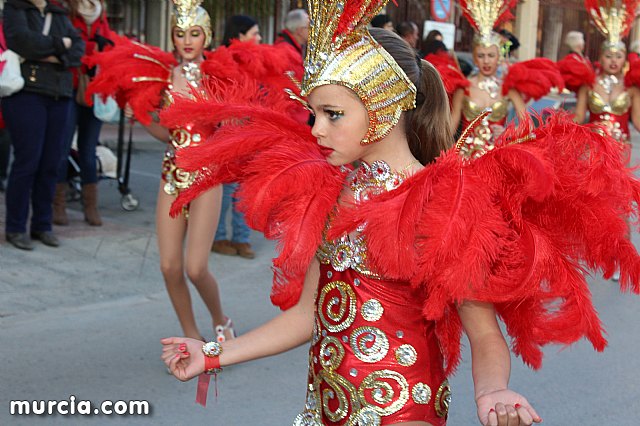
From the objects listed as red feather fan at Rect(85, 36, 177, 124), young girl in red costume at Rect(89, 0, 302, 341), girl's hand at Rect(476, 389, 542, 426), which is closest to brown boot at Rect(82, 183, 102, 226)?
young girl in red costume at Rect(89, 0, 302, 341)

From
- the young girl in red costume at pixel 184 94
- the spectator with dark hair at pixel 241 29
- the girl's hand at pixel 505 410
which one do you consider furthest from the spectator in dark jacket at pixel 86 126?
the girl's hand at pixel 505 410

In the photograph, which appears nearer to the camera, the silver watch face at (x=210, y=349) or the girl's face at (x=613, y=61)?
the silver watch face at (x=210, y=349)

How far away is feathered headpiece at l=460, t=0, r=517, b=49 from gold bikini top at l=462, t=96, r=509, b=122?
17.9 inches

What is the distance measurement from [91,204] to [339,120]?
21.7ft

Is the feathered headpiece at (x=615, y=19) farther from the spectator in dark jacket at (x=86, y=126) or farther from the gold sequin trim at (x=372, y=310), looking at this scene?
the gold sequin trim at (x=372, y=310)

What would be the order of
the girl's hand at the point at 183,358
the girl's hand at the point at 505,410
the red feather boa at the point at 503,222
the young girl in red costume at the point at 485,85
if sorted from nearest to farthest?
the girl's hand at the point at 505,410, the red feather boa at the point at 503,222, the girl's hand at the point at 183,358, the young girl in red costume at the point at 485,85

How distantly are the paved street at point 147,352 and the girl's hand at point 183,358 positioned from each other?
83.8 inches

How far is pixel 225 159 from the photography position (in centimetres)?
285

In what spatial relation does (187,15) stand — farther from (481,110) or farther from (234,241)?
(234,241)

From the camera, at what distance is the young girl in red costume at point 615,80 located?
8320 mm

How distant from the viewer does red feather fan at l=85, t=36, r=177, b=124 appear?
18.4 feet

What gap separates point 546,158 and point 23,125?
19.2 ft

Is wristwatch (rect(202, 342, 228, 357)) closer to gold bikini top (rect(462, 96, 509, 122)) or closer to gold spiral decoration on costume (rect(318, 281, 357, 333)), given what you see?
gold spiral decoration on costume (rect(318, 281, 357, 333))

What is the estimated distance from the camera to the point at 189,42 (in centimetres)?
557
